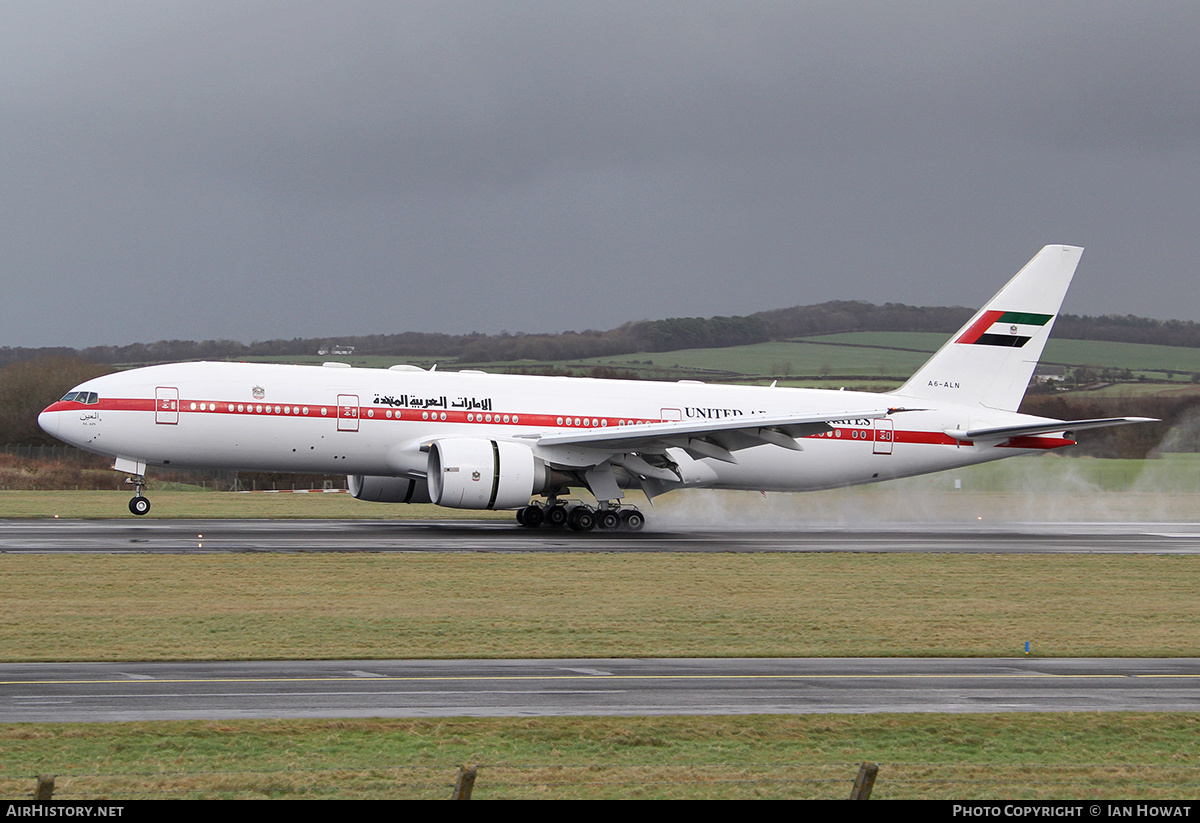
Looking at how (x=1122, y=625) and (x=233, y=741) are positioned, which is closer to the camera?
(x=233, y=741)

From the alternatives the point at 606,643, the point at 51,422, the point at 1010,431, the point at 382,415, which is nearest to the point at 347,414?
the point at 382,415

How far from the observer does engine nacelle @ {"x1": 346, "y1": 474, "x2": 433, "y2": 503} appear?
118ft

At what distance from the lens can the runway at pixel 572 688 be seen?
12.1m

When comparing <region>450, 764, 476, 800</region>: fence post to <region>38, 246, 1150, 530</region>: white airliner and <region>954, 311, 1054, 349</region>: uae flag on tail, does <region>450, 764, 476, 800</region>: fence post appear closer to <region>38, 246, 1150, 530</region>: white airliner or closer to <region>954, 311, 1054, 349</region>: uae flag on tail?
<region>38, 246, 1150, 530</region>: white airliner

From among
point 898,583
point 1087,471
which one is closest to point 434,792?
point 898,583

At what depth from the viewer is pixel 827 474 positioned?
38688 millimetres

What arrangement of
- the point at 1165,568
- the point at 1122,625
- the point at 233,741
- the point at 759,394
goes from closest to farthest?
the point at 233,741
the point at 1122,625
the point at 1165,568
the point at 759,394

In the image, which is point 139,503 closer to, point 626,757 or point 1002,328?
point 626,757

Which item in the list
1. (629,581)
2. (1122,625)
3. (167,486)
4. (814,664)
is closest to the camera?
(814,664)

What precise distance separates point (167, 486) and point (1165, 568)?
46084 millimetres

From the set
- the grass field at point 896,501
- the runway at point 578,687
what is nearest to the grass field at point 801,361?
the grass field at point 896,501

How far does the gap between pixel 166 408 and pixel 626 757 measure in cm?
2539

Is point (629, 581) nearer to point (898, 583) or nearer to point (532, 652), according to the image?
point (898, 583)

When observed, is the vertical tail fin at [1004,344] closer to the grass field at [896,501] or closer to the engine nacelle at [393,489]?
the grass field at [896,501]
